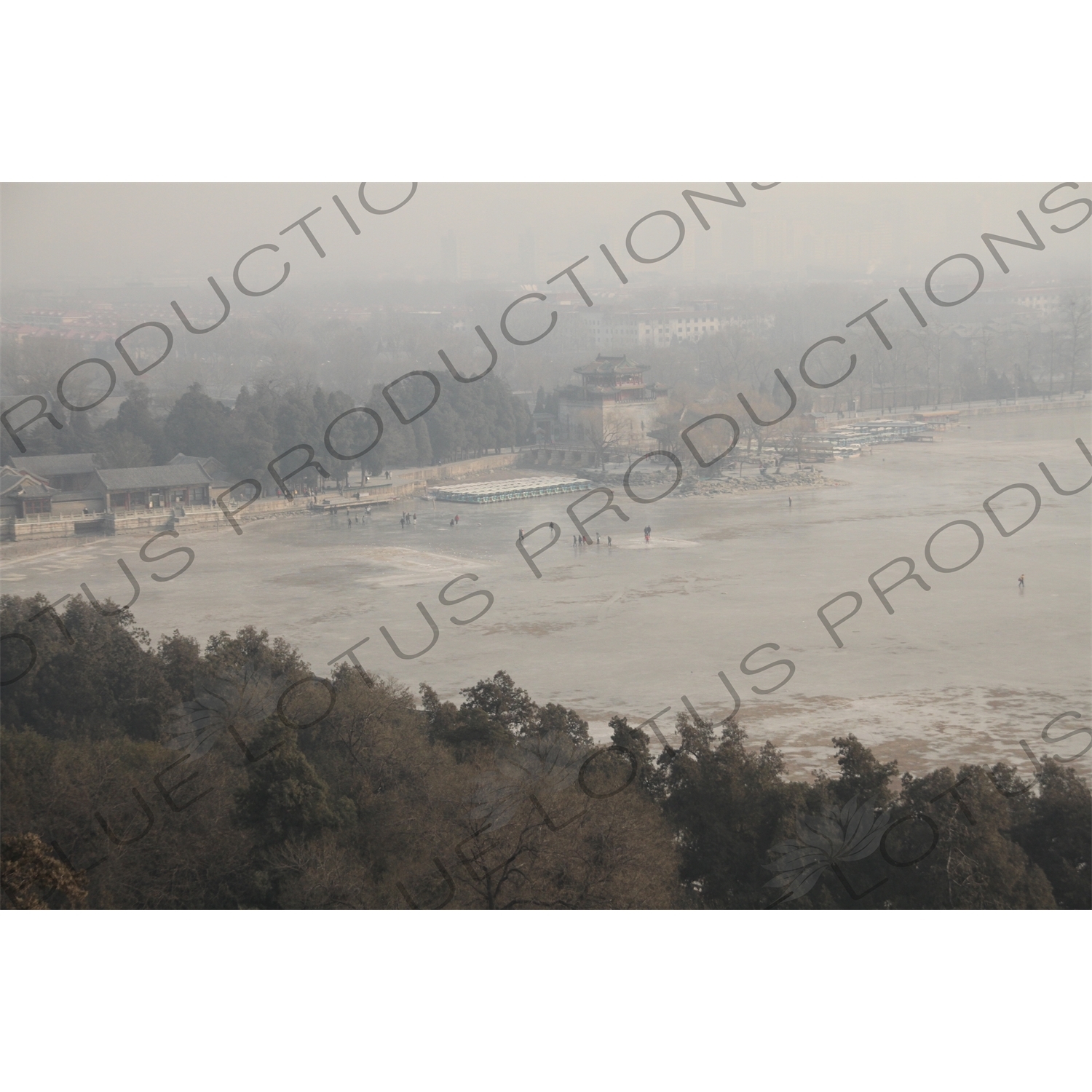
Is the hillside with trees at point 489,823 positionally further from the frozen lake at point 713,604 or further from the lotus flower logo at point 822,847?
the frozen lake at point 713,604

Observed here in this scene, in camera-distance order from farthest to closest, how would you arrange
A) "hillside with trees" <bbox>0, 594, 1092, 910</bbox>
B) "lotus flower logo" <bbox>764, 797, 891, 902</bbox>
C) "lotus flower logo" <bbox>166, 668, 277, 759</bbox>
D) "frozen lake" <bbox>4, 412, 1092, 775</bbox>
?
"frozen lake" <bbox>4, 412, 1092, 775</bbox>, "lotus flower logo" <bbox>166, 668, 277, 759</bbox>, "lotus flower logo" <bbox>764, 797, 891, 902</bbox>, "hillside with trees" <bbox>0, 594, 1092, 910</bbox>

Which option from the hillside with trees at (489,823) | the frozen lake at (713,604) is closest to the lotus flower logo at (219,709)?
the hillside with trees at (489,823)

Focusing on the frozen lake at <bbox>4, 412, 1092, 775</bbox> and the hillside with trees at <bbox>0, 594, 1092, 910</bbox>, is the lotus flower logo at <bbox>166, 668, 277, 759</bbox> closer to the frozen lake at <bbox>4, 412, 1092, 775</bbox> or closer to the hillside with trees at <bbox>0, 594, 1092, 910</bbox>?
the hillside with trees at <bbox>0, 594, 1092, 910</bbox>

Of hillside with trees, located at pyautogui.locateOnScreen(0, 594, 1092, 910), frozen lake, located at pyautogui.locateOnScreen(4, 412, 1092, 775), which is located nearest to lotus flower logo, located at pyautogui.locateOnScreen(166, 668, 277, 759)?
hillside with trees, located at pyautogui.locateOnScreen(0, 594, 1092, 910)

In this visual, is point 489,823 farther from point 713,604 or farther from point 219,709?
point 713,604

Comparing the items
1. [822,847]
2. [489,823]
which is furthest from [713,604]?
[489,823]
